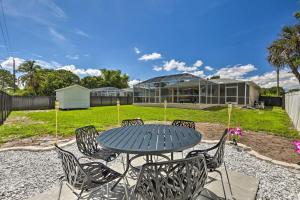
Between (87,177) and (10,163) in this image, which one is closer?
(87,177)

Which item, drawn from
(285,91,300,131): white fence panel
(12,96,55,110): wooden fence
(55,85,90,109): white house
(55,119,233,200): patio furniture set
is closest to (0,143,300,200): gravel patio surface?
(55,119,233,200): patio furniture set

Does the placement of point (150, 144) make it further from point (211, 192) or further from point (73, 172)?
point (211, 192)

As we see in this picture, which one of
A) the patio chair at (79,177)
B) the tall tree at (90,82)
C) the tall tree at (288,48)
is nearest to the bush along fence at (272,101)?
the tall tree at (288,48)

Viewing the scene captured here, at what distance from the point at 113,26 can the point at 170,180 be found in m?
13.4

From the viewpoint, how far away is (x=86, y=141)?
2.75m

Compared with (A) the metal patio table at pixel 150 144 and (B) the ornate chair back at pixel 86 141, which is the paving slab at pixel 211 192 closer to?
(A) the metal patio table at pixel 150 144

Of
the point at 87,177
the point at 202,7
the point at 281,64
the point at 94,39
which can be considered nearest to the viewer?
the point at 87,177

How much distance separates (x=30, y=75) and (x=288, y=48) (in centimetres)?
3029

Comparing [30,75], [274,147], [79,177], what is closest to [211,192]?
[79,177]

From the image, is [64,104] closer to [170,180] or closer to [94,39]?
[94,39]

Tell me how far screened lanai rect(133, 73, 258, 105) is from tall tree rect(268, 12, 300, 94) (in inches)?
157

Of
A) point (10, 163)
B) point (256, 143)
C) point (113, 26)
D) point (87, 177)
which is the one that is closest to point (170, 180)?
point (87, 177)

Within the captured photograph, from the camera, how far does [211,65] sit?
90.2 ft

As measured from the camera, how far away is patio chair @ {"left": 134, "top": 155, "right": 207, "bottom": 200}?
1210mm
